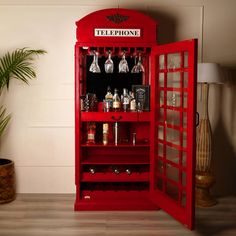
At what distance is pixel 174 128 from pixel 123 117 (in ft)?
1.84

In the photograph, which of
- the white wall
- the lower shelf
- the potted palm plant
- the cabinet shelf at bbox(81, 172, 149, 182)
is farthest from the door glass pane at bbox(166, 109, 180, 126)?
the potted palm plant

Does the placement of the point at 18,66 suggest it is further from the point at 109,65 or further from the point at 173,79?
the point at 173,79

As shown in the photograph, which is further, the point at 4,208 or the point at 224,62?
the point at 224,62

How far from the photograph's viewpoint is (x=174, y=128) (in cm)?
353

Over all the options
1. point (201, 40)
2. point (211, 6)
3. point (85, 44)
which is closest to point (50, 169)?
point (85, 44)

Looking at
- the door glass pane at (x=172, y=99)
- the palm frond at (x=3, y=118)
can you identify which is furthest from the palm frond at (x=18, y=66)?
the door glass pane at (x=172, y=99)

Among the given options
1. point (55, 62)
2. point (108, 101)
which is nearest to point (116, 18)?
point (108, 101)

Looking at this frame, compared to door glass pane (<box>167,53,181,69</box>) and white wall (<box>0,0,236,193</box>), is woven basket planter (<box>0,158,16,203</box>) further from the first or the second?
door glass pane (<box>167,53,181,69</box>)

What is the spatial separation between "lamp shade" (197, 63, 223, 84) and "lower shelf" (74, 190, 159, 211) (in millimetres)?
1339

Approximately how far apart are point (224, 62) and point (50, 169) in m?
2.41

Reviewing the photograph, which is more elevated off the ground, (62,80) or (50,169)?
(62,80)

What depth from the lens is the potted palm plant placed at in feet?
13.0

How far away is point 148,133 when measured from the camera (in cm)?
412

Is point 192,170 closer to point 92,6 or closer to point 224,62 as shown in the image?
point 224,62
